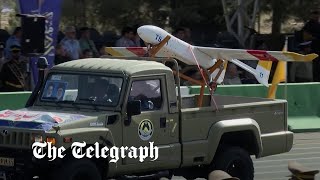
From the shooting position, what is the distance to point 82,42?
21328 mm

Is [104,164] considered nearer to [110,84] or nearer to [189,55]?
[110,84]

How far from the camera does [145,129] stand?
11.1 meters

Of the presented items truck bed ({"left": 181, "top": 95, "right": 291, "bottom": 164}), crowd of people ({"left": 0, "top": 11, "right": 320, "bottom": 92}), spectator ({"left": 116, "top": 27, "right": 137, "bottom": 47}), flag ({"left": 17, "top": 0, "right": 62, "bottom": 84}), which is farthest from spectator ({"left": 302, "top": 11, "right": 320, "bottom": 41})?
truck bed ({"left": 181, "top": 95, "right": 291, "bottom": 164})

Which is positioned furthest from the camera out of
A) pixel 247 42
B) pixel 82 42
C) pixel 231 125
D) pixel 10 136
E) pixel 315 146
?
pixel 247 42

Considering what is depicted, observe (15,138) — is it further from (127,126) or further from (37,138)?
(127,126)

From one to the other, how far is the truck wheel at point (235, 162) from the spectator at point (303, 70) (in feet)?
36.8

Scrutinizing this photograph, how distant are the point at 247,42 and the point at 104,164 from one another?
17.8 meters

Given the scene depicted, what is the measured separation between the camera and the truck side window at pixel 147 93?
11.2 m

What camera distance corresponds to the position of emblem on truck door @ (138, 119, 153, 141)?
1100 cm

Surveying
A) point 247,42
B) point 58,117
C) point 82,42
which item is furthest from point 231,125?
point 247,42

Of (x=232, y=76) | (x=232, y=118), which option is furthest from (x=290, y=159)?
(x=232, y=76)

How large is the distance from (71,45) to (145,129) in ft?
31.5

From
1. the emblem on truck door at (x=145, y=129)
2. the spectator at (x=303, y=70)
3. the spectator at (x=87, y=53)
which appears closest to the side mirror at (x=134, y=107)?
the emblem on truck door at (x=145, y=129)

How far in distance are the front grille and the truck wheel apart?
294cm
